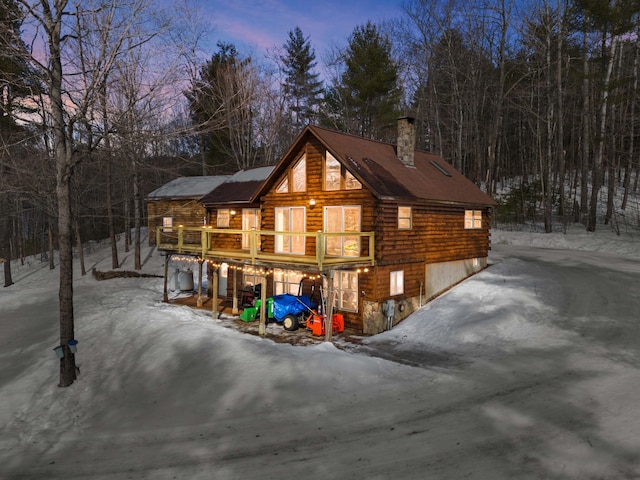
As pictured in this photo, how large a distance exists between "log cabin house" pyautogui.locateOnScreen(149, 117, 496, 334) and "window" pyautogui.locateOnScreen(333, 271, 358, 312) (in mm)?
42

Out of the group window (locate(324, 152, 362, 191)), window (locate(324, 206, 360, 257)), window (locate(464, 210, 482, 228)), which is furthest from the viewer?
window (locate(464, 210, 482, 228))

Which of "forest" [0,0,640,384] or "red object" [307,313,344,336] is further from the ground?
"forest" [0,0,640,384]

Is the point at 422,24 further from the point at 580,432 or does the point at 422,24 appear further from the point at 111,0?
the point at 580,432

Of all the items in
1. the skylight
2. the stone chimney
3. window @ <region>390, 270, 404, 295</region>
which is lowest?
window @ <region>390, 270, 404, 295</region>

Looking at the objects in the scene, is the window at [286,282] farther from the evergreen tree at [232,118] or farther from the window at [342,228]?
the evergreen tree at [232,118]

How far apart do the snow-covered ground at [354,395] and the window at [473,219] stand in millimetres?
3891

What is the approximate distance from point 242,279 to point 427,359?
1275 centimetres

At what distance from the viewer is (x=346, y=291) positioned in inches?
674

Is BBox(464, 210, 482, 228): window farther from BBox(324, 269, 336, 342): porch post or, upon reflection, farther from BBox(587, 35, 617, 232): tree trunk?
BBox(587, 35, 617, 232): tree trunk

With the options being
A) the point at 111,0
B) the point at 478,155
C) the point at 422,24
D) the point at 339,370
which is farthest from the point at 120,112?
the point at 422,24

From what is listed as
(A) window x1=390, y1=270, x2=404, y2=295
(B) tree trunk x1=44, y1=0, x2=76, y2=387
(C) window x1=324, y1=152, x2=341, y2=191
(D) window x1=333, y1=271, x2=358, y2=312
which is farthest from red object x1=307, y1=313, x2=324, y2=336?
(B) tree trunk x1=44, y1=0, x2=76, y2=387

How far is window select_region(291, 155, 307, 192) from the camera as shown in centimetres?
1875

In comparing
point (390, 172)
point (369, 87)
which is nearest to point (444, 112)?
point (369, 87)

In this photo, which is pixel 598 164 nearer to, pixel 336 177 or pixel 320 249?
pixel 336 177
